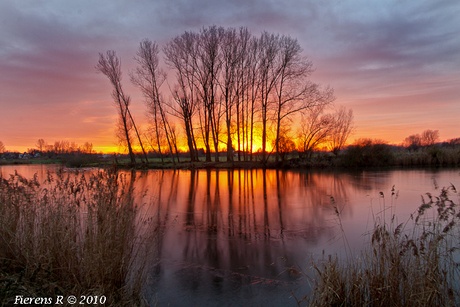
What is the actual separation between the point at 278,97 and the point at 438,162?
1793 cm

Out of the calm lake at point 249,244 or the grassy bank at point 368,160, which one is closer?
the calm lake at point 249,244

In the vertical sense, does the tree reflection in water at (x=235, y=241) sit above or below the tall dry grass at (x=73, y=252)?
below

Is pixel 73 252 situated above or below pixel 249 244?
above

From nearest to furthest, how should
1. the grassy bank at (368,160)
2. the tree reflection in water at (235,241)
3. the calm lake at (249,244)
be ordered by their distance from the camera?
the calm lake at (249,244)
the tree reflection in water at (235,241)
the grassy bank at (368,160)

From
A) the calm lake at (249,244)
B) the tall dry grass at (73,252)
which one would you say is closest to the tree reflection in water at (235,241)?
the calm lake at (249,244)

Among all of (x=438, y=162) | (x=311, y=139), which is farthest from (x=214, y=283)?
(x=438, y=162)

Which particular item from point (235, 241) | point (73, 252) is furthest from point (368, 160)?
point (73, 252)

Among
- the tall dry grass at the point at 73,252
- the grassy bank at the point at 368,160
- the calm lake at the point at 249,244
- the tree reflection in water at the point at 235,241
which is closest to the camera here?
the tall dry grass at the point at 73,252

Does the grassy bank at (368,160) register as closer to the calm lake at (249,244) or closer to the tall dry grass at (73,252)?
the calm lake at (249,244)

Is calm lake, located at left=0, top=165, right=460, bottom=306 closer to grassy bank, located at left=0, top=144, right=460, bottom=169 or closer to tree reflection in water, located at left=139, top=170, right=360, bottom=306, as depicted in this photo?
tree reflection in water, located at left=139, top=170, right=360, bottom=306

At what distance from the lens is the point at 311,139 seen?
32656 millimetres

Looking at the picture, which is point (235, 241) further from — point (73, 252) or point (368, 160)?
point (368, 160)

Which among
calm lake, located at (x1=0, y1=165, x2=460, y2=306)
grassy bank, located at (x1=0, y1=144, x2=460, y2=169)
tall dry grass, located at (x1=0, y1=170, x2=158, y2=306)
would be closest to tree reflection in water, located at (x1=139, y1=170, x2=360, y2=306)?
calm lake, located at (x1=0, y1=165, x2=460, y2=306)

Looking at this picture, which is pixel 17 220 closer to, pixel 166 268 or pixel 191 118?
pixel 166 268
